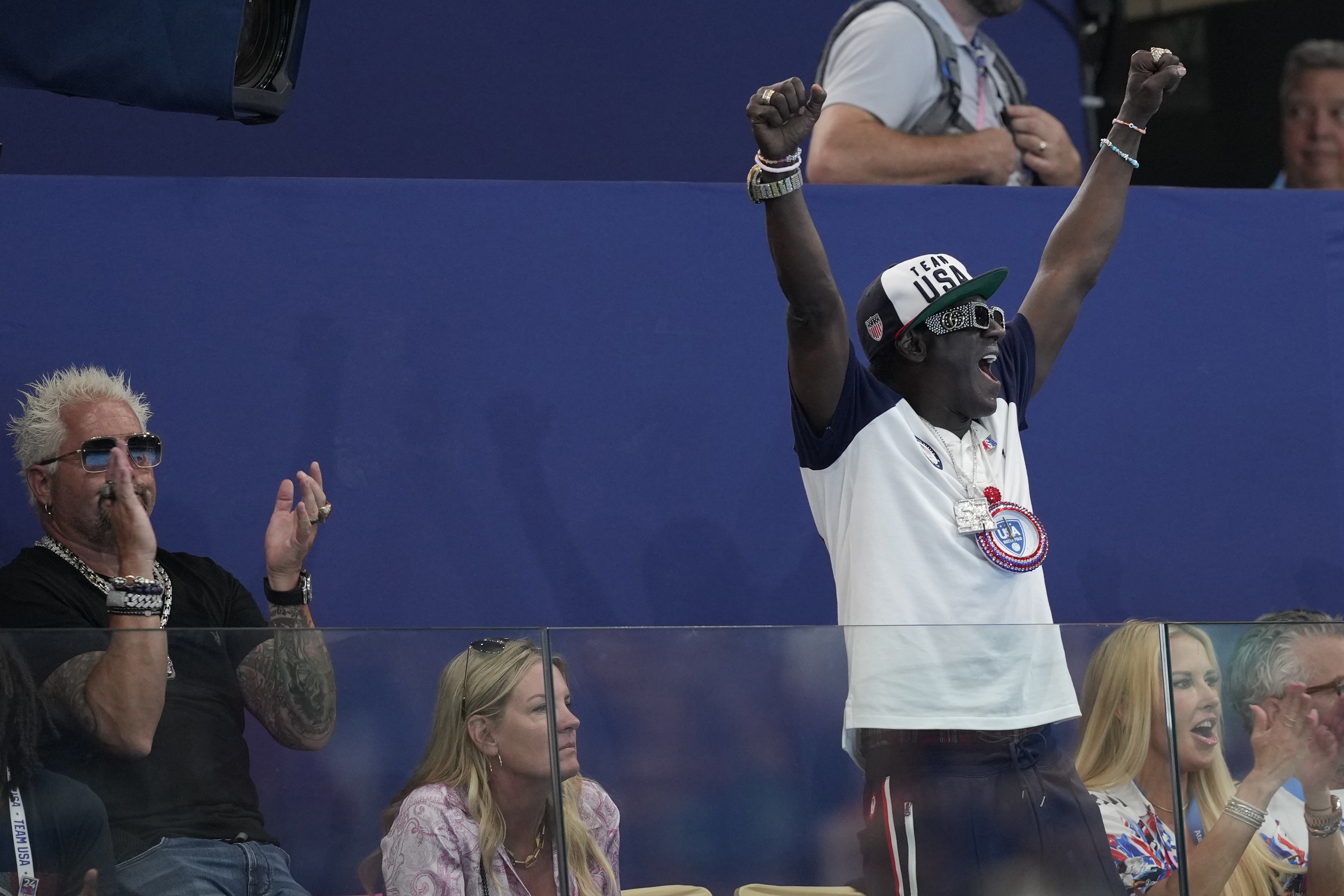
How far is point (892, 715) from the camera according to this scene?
2.16 m

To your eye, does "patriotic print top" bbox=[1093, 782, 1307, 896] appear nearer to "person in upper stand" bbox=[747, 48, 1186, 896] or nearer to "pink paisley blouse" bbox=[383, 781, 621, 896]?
"person in upper stand" bbox=[747, 48, 1186, 896]

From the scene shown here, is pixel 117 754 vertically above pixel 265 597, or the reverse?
pixel 265 597

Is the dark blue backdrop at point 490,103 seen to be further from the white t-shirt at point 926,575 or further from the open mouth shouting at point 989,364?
the white t-shirt at point 926,575

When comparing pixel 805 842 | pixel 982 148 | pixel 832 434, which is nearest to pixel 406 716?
pixel 805 842

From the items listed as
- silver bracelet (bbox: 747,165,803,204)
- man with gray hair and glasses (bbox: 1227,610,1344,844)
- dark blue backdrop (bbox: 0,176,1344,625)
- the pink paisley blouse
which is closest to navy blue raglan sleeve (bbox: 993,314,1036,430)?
silver bracelet (bbox: 747,165,803,204)

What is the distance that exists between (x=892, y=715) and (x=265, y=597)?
4.70 feet

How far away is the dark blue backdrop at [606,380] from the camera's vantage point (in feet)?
11.0

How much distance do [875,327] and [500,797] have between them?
1044 millimetres

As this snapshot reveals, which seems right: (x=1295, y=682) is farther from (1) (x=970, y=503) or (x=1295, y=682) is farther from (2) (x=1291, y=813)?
(1) (x=970, y=503)

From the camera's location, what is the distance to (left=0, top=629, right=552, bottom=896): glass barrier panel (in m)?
1.98

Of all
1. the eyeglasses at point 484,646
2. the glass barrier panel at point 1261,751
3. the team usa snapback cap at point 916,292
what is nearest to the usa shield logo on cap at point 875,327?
the team usa snapback cap at point 916,292

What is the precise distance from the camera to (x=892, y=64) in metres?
3.64

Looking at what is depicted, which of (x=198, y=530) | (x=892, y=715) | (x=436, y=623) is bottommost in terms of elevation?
(x=892, y=715)

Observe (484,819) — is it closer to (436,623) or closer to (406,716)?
(406,716)
